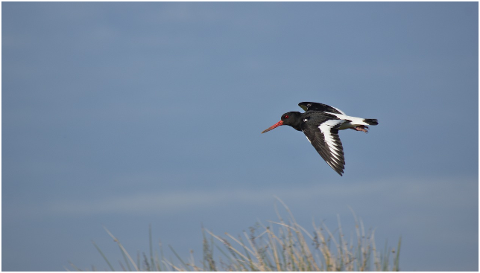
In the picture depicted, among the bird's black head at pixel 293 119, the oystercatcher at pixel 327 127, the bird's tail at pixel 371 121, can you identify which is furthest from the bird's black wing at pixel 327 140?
the bird's black head at pixel 293 119

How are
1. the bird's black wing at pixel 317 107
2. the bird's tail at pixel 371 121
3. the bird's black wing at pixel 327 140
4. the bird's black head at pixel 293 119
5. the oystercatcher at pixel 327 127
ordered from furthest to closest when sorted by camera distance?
1. the bird's black wing at pixel 317 107
2. the bird's black head at pixel 293 119
3. the bird's tail at pixel 371 121
4. the oystercatcher at pixel 327 127
5. the bird's black wing at pixel 327 140

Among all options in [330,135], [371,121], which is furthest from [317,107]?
[330,135]

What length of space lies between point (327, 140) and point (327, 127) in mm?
496

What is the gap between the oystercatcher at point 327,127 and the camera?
1032 centimetres

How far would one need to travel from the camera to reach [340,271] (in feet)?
17.9

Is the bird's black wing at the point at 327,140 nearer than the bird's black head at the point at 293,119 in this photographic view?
Yes

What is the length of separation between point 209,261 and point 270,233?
70 centimetres

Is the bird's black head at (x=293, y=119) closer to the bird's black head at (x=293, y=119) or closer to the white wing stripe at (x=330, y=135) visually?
the bird's black head at (x=293, y=119)

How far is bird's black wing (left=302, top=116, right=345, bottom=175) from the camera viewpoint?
10.2 m

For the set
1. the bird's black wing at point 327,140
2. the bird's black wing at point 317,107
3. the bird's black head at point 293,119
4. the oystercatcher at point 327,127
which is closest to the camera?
the bird's black wing at point 327,140

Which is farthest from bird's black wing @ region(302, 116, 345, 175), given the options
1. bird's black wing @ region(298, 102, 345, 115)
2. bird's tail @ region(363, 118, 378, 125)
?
bird's black wing @ region(298, 102, 345, 115)

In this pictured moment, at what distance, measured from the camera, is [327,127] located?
36.6ft

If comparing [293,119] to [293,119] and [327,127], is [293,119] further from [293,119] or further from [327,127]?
[327,127]

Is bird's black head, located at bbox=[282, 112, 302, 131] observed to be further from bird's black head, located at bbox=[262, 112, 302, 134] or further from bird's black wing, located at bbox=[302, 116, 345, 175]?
bird's black wing, located at bbox=[302, 116, 345, 175]
